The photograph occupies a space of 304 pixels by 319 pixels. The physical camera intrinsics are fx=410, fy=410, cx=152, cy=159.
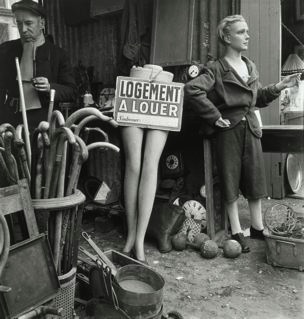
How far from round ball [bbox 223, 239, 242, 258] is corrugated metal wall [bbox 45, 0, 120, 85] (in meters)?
2.81

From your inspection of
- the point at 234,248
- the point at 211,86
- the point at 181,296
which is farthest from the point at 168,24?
the point at 181,296

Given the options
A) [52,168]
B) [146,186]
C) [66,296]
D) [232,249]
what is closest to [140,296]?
[66,296]

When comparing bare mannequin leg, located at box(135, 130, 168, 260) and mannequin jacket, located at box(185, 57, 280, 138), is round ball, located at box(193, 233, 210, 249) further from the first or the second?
mannequin jacket, located at box(185, 57, 280, 138)

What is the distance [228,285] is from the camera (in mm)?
2980

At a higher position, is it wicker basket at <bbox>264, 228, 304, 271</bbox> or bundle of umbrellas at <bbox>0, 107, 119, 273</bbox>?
bundle of umbrellas at <bbox>0, 107, 119, 273</bbox>

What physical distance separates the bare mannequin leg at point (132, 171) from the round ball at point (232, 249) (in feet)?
2.61

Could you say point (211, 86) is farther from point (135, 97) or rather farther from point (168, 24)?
point (168, 24)

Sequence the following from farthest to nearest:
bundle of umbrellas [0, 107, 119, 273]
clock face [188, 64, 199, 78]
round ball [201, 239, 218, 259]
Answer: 1. clock face [188, 64, 199, 78]
2. round ball [201, 239, 218, 259]
3. bundle of umbrellas [0, 107, 119, 273]

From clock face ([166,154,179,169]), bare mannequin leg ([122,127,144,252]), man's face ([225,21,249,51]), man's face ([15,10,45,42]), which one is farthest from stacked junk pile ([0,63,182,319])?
clock face ([166,154,179,169])

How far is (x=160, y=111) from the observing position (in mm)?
3410

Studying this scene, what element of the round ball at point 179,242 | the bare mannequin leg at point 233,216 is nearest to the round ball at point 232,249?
the bare mannequin leg at point 233,216

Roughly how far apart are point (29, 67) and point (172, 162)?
5.91 feet

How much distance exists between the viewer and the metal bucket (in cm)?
221

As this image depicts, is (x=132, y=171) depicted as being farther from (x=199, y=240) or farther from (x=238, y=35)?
(x=238, y=35)
